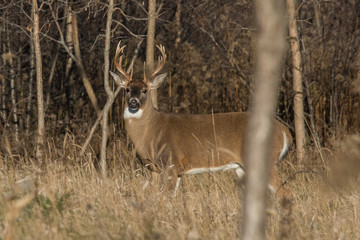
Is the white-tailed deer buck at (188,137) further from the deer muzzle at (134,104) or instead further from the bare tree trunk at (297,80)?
the bare tree trunk at (297,80)

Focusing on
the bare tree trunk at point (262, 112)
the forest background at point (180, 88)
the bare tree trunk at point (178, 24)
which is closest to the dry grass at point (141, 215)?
the forest background at point (180, 88)

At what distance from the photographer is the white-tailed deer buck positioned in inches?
266

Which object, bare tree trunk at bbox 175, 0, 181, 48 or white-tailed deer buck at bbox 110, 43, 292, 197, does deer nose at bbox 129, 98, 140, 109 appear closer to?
white-tailed deer buck at bbox 110, 43, 292, 197

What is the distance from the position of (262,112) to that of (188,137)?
486 centimetres

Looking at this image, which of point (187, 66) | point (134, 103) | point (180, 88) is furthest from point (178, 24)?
point (134, 103)

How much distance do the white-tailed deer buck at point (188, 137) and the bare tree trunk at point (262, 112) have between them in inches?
169

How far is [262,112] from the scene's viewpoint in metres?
2.13

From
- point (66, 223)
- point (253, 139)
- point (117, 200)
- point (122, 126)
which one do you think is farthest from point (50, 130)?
point (253, 139)

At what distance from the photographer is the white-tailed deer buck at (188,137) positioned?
676cm

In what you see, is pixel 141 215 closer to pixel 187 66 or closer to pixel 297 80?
pixel 297 80

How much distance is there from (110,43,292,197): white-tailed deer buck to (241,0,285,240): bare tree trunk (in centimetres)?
429

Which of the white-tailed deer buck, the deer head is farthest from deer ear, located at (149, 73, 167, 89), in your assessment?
the white-tailed deer buck

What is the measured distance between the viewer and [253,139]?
214 centimetres

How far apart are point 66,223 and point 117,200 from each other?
0.93m
